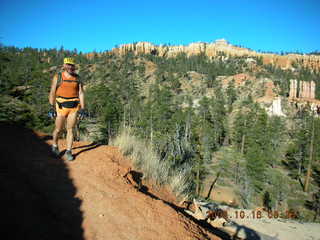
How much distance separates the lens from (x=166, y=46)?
479 feet

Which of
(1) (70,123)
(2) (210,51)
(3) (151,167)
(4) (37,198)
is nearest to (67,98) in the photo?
(1) (70,123)

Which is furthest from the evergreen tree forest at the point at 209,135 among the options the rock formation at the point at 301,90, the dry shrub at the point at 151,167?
the rock formation at the point at 301,90

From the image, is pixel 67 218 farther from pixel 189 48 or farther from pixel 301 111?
pixel 189 48

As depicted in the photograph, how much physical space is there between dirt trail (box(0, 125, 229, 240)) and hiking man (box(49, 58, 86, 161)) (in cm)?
55

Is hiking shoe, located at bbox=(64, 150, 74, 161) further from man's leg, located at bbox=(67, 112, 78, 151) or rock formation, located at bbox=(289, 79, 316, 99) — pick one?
rock formation, located at bbox=(289, 79, 316, 99)

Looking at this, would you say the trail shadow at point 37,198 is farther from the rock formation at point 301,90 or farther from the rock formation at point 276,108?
the rock formation at point 301,90

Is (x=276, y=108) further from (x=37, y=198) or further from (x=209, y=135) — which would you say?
(x=37, y=198)

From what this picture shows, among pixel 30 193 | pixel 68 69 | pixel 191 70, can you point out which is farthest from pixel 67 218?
pixel 191 70

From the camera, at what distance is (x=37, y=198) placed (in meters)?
2.63

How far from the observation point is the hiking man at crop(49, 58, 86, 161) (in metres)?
3.96

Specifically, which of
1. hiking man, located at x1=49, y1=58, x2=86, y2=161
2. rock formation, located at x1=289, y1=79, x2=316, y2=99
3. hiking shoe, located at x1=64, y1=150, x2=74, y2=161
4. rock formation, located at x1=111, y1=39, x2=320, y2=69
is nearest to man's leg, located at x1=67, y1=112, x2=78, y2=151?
hiking man, located at x1=49, y1=58, x2=86, y2=161

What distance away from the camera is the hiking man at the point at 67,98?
13.0 feet

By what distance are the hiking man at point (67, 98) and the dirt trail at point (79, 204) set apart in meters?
0.55

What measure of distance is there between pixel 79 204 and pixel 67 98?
204 centimetres
